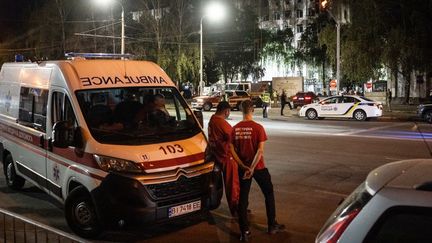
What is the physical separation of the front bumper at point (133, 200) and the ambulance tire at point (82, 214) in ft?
0.84

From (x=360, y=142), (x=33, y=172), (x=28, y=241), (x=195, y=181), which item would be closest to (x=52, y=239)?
(x=28, y=241)

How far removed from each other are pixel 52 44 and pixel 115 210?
52.0m

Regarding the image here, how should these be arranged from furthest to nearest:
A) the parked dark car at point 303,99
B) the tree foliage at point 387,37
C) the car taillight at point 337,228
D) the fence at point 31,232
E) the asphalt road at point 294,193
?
the parked dark car at point 303,99 → the tree foliage at point 387,37 → the asphalt road at point 294,193 → the fence at point 31,232 → the car taillight at point 337,228

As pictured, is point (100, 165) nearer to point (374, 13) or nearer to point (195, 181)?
point (195, 181)

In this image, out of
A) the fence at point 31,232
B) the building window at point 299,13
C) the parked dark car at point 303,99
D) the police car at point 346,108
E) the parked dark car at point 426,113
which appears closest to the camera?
the fence at point 31,232

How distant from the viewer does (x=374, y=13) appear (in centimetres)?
3775

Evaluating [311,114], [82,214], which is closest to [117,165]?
[82,214]

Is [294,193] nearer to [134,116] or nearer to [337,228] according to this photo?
[134,116]

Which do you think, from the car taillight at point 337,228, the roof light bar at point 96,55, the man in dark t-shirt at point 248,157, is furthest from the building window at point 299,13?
the car taillight at point 337,228

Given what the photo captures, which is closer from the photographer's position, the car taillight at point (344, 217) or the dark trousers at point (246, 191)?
the car taillight at point (344, 217)

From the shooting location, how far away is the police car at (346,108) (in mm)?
27734

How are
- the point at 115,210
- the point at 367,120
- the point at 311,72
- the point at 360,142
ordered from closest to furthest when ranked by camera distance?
1. the point at 115,210
2. the point at 360,142
3. the point at 367,120
4. the point at 311,72

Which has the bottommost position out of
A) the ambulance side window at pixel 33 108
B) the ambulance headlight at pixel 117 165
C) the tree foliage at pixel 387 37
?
the ambulance headlight at pixel 117 165

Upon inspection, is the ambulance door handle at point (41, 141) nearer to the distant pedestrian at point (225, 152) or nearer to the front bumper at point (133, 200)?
the front bumper at point (133, 200)
